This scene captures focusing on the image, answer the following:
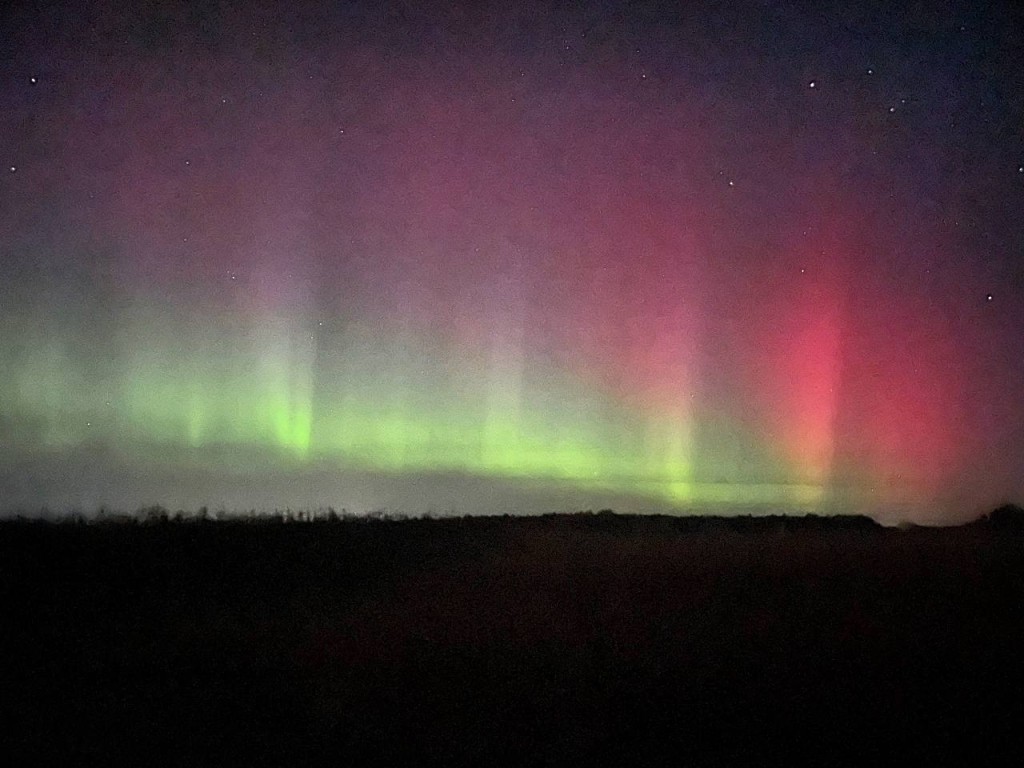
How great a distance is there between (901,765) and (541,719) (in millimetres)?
1750

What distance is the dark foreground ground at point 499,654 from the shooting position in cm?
459

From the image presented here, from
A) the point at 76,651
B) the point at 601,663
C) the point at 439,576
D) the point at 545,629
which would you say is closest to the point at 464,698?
the point at 601,663

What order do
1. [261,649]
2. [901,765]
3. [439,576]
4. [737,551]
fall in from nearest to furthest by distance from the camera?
[901,765]
[261,649]
[439,576]
[737,551]

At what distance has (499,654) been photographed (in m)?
5.89

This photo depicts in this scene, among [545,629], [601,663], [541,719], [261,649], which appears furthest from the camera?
→ [545,629]

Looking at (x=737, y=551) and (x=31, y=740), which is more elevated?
(x=737, y=551)

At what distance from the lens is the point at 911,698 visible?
5117 millimetres

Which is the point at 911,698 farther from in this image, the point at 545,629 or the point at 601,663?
the point at 545,629

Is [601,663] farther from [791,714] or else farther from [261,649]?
[261,649]

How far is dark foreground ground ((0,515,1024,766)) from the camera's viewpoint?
459cm

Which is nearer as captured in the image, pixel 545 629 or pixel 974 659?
pixel 974 659

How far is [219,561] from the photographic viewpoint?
30.9ft

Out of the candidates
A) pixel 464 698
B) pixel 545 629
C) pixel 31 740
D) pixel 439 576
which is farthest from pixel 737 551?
pixel 31 740

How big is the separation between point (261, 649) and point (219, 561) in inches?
141
